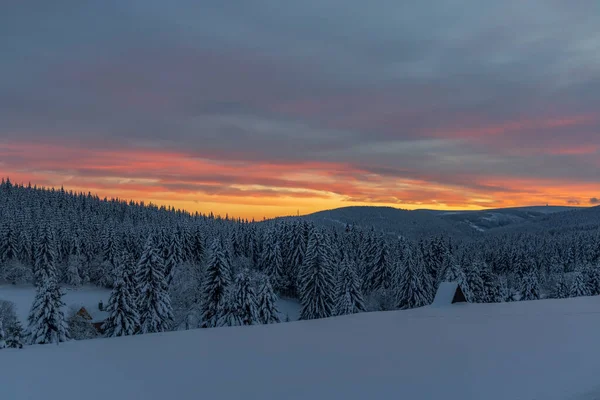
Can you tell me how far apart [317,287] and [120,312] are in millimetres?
24228

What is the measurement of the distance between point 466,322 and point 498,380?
363 inches

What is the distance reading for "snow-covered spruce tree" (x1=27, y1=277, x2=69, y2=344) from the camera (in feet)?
117

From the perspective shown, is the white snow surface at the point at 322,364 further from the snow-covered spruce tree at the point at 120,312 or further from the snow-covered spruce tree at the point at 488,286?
the snow-covered spruce tree at the point at 488,286

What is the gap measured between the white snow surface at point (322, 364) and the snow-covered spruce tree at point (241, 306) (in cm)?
2138

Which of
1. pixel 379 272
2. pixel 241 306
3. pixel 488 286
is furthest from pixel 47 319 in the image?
pixel 488 286

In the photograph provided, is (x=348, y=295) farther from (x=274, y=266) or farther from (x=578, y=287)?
(x=578, y=287)

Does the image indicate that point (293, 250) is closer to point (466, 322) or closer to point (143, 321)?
point (143, 321)

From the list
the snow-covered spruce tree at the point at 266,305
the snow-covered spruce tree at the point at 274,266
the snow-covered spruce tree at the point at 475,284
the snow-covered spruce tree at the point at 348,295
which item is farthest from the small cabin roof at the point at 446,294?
the snow-covered spruce tree at the point at 274,266

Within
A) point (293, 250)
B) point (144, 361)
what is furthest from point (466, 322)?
point (293, 250)

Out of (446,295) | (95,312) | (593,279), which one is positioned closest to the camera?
(446,295)

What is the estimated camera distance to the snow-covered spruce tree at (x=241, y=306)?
40750mm

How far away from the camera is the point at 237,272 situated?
7556 centimetres

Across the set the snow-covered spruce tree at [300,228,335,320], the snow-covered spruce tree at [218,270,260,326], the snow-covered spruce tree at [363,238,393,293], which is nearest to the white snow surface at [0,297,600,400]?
the snow-covered spruce tree at [218,270,260,326]

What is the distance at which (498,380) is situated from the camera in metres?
13.3
